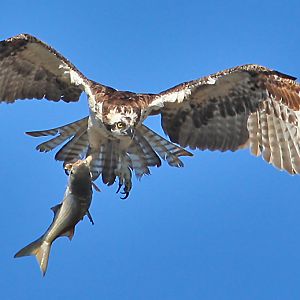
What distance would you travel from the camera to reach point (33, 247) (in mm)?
8844

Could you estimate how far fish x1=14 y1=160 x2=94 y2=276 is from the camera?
8.87 meters

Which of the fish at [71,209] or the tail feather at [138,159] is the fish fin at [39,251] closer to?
the fish at [71,209]

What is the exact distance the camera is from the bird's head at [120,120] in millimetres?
11953

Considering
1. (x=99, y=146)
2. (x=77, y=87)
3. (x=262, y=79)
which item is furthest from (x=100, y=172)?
(x=262, y=79)

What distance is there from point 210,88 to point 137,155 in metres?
1.33

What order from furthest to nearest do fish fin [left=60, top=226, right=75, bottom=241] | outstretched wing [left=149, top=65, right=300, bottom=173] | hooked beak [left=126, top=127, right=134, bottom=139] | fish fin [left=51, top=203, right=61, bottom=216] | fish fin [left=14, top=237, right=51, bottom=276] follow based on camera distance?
outstretched wing [left=149, top=65, right=300, bottom=173], hooked beak [left=126, top=127, right=134, bottom=139], fish fin [left=51, top=203, right=61, bottom=216], fish fin [left=60, top=226, right=75, bottom=241], fish fin [left=14, top=237, right=51, bottom=276]

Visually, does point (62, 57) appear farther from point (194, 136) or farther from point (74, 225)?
point (74, 225)

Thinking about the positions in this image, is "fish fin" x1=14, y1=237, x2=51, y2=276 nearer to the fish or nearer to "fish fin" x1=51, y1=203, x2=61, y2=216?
the fish

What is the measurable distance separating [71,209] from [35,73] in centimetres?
436

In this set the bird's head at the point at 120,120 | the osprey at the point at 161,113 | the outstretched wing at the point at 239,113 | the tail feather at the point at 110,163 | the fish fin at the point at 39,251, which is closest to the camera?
the fish fin at the point at 39,251

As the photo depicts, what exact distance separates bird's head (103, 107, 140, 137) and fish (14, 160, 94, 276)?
2738mm

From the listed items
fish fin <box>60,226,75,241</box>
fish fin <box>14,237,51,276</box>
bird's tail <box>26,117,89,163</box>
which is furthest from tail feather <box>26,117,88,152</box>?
fish fin <box>14,237,51,276</box>

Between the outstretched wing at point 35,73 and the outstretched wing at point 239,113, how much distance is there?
3.98 feet

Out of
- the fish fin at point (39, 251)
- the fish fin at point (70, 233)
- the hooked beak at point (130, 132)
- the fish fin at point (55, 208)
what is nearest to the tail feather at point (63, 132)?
the hooked beak at point (130, 132)
